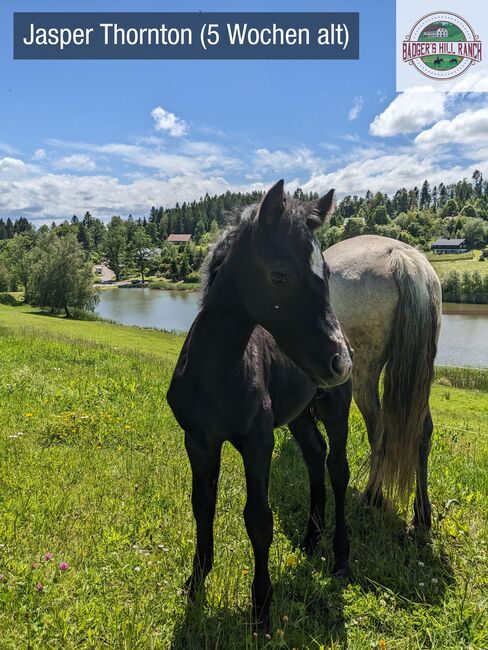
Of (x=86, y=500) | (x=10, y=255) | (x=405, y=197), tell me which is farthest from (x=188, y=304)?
(x=405, y=197)

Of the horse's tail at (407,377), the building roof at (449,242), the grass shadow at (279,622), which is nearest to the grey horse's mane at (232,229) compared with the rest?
the grass shadow at (279,622)

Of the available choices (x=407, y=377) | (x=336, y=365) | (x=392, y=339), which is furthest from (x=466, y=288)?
(x=336, y=365)

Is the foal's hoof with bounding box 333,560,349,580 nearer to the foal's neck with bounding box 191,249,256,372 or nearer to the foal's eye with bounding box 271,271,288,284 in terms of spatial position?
the foal's neck with bounding box 191,249,256,372

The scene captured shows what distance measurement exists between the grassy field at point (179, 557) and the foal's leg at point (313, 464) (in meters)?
0.14

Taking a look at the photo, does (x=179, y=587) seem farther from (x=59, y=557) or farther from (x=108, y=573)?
(x=59, y=557)

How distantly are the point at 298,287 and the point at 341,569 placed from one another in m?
2.01

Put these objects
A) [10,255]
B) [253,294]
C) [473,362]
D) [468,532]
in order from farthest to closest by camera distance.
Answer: [10,255] → [473,362] → [468,532] → [253,294]

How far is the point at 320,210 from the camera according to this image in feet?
6.65

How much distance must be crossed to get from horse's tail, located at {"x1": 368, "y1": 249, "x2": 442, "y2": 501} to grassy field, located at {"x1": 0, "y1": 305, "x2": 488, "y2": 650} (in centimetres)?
39

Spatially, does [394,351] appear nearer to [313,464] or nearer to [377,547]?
[313,464]

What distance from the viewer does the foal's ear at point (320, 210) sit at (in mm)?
1945

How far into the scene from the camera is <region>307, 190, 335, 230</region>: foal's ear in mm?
1945

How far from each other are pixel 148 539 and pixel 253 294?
77.9 inches

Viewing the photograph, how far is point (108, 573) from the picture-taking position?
8.16 feet
